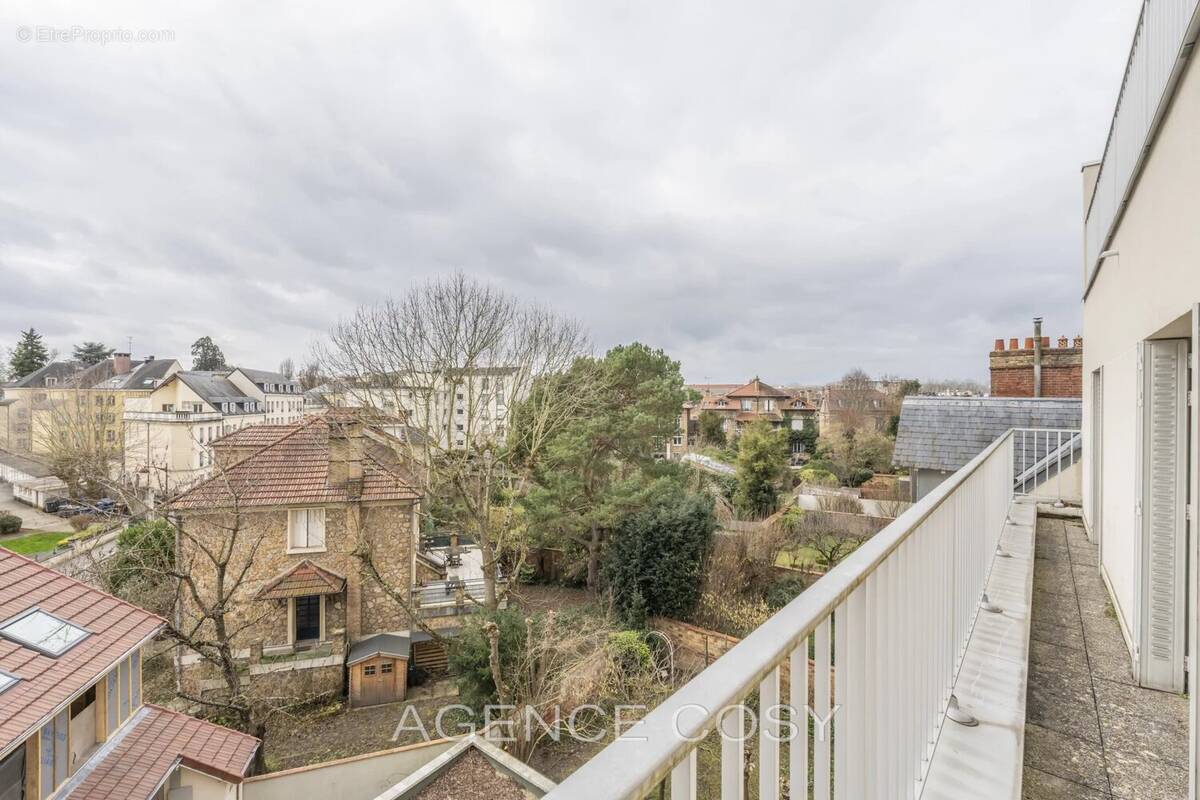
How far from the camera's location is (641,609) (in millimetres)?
11422

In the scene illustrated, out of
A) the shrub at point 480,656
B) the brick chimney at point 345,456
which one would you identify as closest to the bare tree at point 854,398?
the shrub at point 480,656

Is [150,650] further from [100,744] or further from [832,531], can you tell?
[832,531]

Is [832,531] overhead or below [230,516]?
below

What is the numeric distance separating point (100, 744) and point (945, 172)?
1553 centimetres

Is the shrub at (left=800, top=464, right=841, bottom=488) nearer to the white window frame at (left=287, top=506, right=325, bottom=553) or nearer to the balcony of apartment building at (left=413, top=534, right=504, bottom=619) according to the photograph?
the balcony of apartment building at (left=413, top=534, right=504, bottom=619)

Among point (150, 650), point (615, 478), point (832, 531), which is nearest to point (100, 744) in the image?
point (150, 650)

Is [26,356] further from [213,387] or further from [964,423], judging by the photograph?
[964,423]

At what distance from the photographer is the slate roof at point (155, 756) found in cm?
549

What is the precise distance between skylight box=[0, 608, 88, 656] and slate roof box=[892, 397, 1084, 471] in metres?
13.9

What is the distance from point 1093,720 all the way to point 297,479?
1327cm

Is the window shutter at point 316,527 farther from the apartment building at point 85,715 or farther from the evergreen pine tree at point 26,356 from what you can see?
the evergreen pine tree at point 26,356

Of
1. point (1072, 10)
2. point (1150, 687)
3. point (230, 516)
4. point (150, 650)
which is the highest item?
point (1072, 10)

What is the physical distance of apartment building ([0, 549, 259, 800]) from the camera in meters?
4.86

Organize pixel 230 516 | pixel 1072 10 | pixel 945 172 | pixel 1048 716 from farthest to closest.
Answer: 1. pixel 230 516
2. pixel 945 172
3. pixel 1072 10
4. pixel 1048 716
